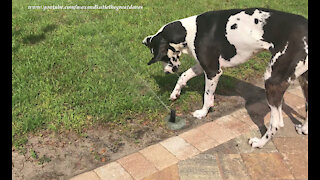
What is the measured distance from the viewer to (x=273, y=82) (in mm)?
3527

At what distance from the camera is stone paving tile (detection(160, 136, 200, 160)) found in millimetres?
3713

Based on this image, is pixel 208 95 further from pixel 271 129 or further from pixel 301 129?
pixel 301 129

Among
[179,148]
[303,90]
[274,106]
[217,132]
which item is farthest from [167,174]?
[303,90]

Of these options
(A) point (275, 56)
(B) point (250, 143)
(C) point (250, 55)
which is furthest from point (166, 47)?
(B) point (250, 143)

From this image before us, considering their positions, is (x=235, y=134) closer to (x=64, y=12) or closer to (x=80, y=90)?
(x=80, y=90)

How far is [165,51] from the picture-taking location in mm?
4371

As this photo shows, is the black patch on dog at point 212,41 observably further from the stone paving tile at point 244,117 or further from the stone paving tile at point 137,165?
the stone paving tile at point 137,165

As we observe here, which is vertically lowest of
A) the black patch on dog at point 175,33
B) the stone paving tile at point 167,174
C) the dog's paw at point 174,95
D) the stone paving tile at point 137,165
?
the stone paving tile at point 137,165

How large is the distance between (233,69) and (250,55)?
91.9 inches

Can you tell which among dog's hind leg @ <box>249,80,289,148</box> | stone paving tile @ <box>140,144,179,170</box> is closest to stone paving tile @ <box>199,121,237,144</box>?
dog's hind leg @ <box>249,80,289,148</box>

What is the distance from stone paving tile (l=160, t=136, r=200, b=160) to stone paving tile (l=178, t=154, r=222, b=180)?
96mm

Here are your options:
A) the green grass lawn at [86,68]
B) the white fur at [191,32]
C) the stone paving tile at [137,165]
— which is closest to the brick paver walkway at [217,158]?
the stone paving tile at [137,165]

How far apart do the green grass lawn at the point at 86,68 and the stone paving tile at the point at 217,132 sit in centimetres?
86

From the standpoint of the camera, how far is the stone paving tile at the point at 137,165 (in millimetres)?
3408
